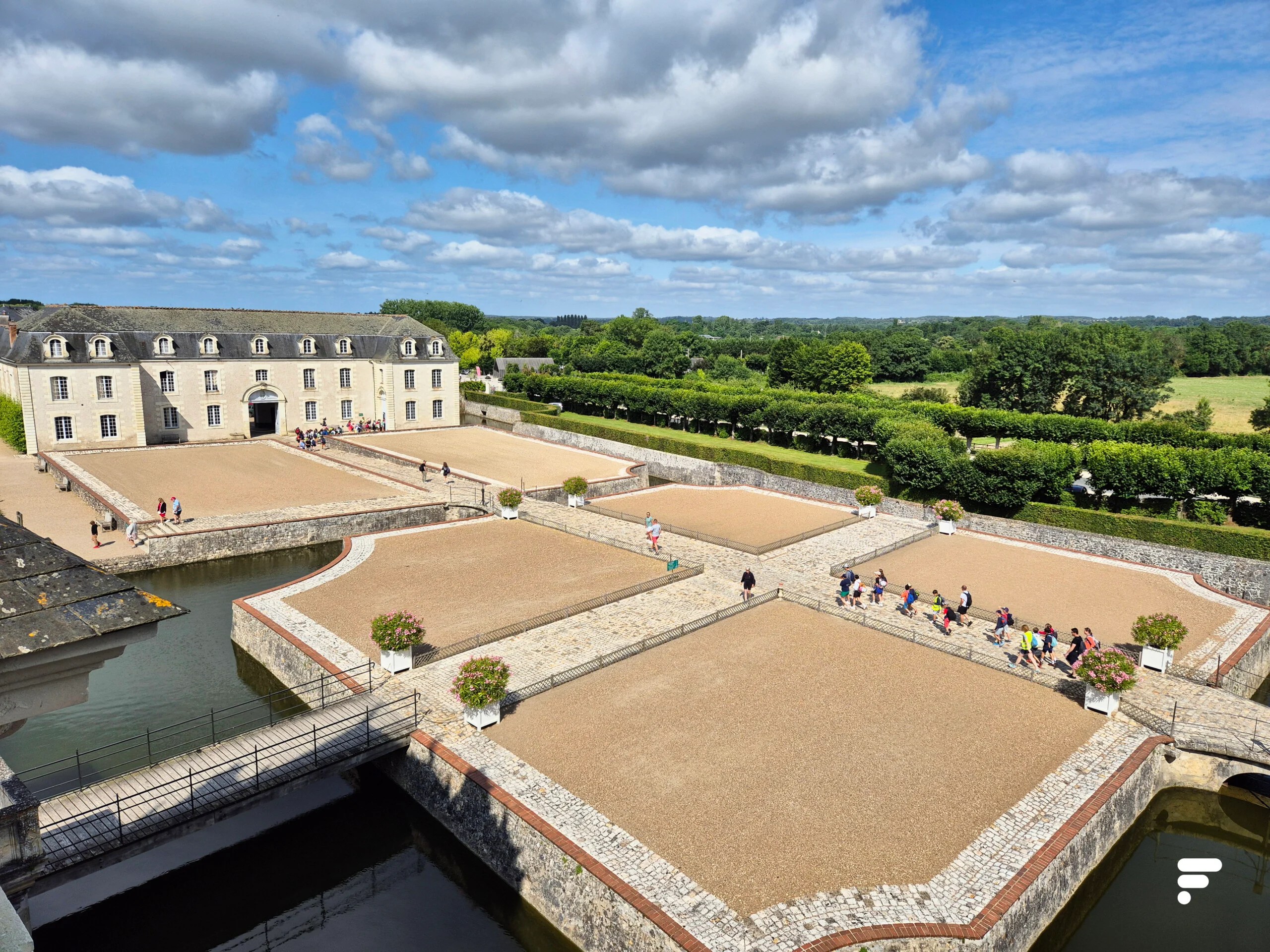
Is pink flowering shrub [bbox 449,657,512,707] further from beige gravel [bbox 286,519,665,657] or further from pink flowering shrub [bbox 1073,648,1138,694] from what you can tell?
pink flowering shrub [bbox 1073,648,1138,694]

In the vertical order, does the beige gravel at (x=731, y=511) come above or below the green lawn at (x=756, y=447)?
below

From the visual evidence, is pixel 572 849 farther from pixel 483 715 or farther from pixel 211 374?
pixel 211 374

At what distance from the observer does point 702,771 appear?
15.5 metres

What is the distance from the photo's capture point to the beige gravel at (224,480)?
36.6 m

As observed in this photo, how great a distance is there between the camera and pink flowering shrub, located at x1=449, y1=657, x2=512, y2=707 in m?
16.3

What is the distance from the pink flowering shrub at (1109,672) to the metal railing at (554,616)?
1265cm

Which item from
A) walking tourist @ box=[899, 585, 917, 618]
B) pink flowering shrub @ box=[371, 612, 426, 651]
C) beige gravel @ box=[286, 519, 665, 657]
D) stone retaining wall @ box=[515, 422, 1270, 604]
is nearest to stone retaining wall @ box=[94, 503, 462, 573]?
beige gravel @ box=[286, 519, 665, 657]

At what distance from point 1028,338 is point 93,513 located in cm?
6535

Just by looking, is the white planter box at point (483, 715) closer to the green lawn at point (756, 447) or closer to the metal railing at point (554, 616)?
the metal railing at point (554, 616)

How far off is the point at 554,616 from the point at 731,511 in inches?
686

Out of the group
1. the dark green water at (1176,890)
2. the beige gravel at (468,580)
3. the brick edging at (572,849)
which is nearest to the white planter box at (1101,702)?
the dark green water at (1176,890)

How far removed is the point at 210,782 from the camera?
14477 mm

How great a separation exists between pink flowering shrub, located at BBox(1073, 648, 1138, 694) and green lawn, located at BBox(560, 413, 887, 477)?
24.0m

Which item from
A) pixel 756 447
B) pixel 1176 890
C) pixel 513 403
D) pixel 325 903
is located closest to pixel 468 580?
pixel 325 903
